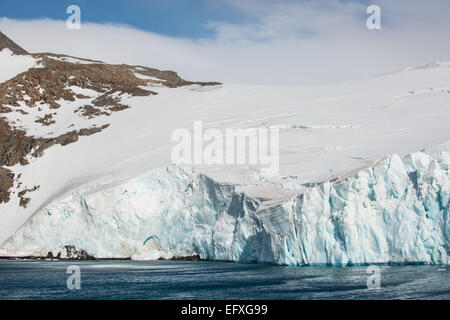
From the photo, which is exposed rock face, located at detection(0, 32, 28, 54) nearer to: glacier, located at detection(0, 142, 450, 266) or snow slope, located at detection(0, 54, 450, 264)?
snow slope, located at detection(0, 54, 450, 264)

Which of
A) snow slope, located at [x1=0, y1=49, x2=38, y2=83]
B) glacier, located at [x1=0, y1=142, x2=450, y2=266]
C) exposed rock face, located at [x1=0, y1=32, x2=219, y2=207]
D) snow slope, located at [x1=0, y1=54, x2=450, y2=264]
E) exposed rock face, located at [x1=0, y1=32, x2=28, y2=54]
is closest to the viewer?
glacier, located at [x1=0, y1=142, x2=450, y2=266]

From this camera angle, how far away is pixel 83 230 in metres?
38.5

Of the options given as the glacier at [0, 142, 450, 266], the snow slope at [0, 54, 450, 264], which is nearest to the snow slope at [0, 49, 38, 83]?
the snow slope at [0, 54, 450, 264]

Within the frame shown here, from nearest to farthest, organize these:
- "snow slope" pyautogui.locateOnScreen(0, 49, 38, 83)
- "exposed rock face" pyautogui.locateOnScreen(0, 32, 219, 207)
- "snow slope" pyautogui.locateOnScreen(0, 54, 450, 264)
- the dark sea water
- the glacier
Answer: the dark sea water
the glacier
"snow slope" pyautogui.locateOnScreen(0, 54, 450, 264)
"exposed rock face" pyautogui.locateOnScreen(0, 32, 219, 207)
"snow slope" pyautogui.locateOnScreen(0, 49, 38, 83)

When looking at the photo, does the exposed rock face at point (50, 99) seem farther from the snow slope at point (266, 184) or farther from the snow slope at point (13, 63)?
the snow slope at point (13, 63)

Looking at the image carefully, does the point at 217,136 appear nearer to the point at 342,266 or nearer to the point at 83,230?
the point at 83,230

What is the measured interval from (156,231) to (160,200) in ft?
6.83

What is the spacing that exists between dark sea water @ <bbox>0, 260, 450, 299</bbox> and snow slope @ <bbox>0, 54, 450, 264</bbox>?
1692mm

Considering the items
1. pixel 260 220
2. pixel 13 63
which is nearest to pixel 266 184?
pixel 260 220

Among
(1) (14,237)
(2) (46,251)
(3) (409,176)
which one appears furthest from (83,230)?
(3) (409,176)

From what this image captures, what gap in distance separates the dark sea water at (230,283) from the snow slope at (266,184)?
66.6 inches

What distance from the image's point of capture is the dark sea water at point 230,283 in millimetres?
20531

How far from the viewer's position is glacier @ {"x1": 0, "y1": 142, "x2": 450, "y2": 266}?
26.6 m

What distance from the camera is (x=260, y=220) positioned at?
2927cm
